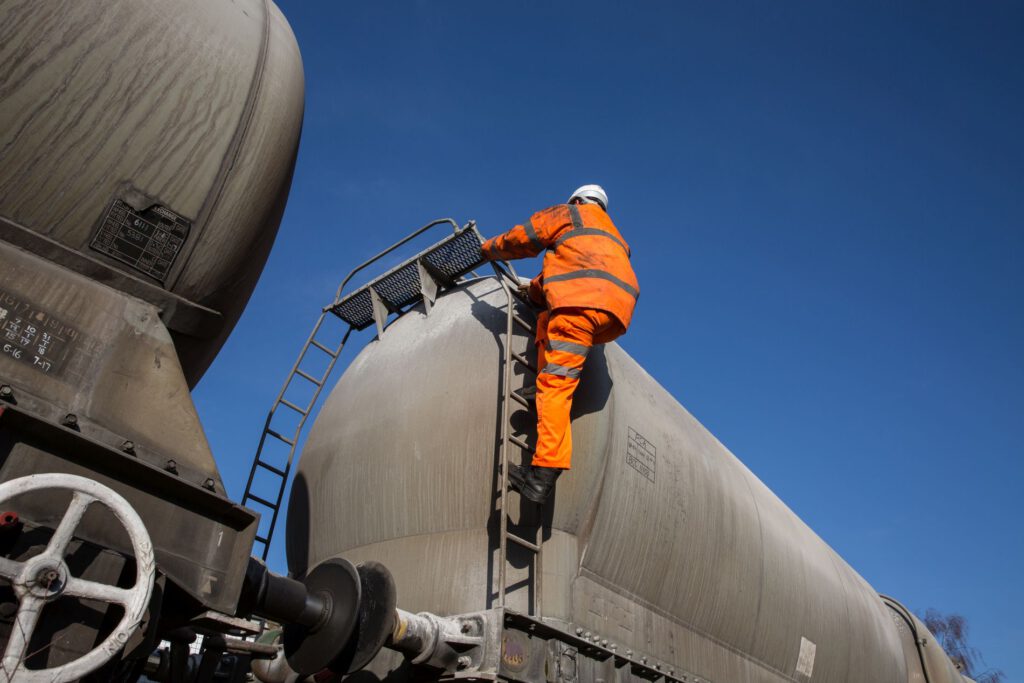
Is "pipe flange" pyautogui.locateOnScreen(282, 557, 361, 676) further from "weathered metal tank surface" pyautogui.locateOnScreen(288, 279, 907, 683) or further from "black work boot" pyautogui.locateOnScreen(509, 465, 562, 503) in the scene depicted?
"black work boot" pyautogui.locateOnScreen(509, 465, 562, 503)

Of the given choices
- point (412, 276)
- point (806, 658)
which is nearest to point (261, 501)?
point (412, 276)

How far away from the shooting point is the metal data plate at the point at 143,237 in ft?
9.80

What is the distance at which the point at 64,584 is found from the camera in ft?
7.26

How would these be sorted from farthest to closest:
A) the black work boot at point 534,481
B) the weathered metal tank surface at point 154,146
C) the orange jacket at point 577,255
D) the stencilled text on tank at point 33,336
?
the orange jacket at point 577,255 → the black work boot at point 534,481 → the weathered metal tank surface at point 154,146 → the stencilled text on tank at point 33,336

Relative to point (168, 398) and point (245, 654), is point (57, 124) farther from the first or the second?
point (245, 654)

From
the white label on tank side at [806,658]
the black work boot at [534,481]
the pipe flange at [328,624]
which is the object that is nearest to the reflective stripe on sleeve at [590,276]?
the black work boot at [534,481]

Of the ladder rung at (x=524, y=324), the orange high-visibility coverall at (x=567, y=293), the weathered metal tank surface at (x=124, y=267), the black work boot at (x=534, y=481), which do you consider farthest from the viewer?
the ladder rung at (x=524, y=324)

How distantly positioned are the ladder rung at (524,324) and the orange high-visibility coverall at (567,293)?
79 millimetres

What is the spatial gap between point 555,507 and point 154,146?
8.73 ft

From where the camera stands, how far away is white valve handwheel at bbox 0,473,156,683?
2.08m

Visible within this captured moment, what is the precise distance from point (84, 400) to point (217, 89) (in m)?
1.39

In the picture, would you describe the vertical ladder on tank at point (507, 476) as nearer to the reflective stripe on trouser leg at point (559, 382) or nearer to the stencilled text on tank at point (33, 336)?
the reflective stripe on trouser leg at point (559, 382)

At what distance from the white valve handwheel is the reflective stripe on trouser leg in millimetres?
2129

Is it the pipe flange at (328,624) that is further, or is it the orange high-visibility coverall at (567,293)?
the orange high-visibility coverall at (567,293)
